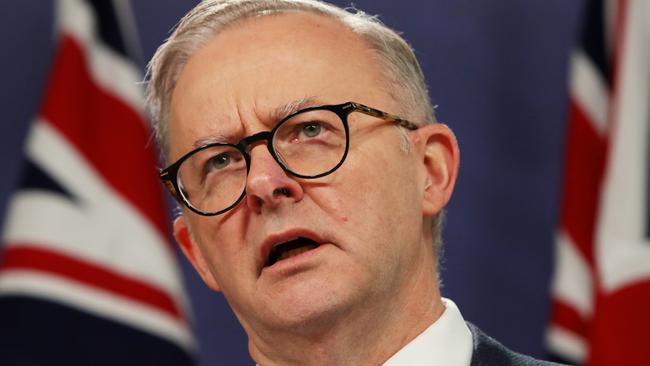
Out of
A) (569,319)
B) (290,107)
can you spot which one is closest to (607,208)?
(569,319)

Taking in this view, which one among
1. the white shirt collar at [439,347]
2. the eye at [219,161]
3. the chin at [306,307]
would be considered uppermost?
the eye at [219,161]

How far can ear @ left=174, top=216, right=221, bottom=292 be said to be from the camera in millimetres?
1502

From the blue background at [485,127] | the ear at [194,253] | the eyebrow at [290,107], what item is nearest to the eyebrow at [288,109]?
the eyebrow at [290,107]

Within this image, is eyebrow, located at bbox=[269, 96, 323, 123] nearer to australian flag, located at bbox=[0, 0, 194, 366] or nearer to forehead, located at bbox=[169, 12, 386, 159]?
forehead, located at bbox=[169, 12, 386, 159]

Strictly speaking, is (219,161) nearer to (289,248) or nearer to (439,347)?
(289,248)

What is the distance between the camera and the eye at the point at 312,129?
1.35m

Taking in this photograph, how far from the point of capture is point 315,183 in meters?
1.31

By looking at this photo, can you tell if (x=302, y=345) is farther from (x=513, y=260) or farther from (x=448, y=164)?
(x=513, y=260)

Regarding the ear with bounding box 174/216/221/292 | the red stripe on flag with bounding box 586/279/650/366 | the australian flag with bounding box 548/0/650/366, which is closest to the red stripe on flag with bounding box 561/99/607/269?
the australian flag with bounding box 548/0/650/366

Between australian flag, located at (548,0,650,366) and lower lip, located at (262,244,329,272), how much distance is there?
4.00 ft

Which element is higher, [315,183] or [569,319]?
[315,183]

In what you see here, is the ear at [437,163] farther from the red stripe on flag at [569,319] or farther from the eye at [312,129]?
the red stripe on flag at [569,319]

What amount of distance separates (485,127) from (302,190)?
1.31 meters

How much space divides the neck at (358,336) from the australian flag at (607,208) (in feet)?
3.45
